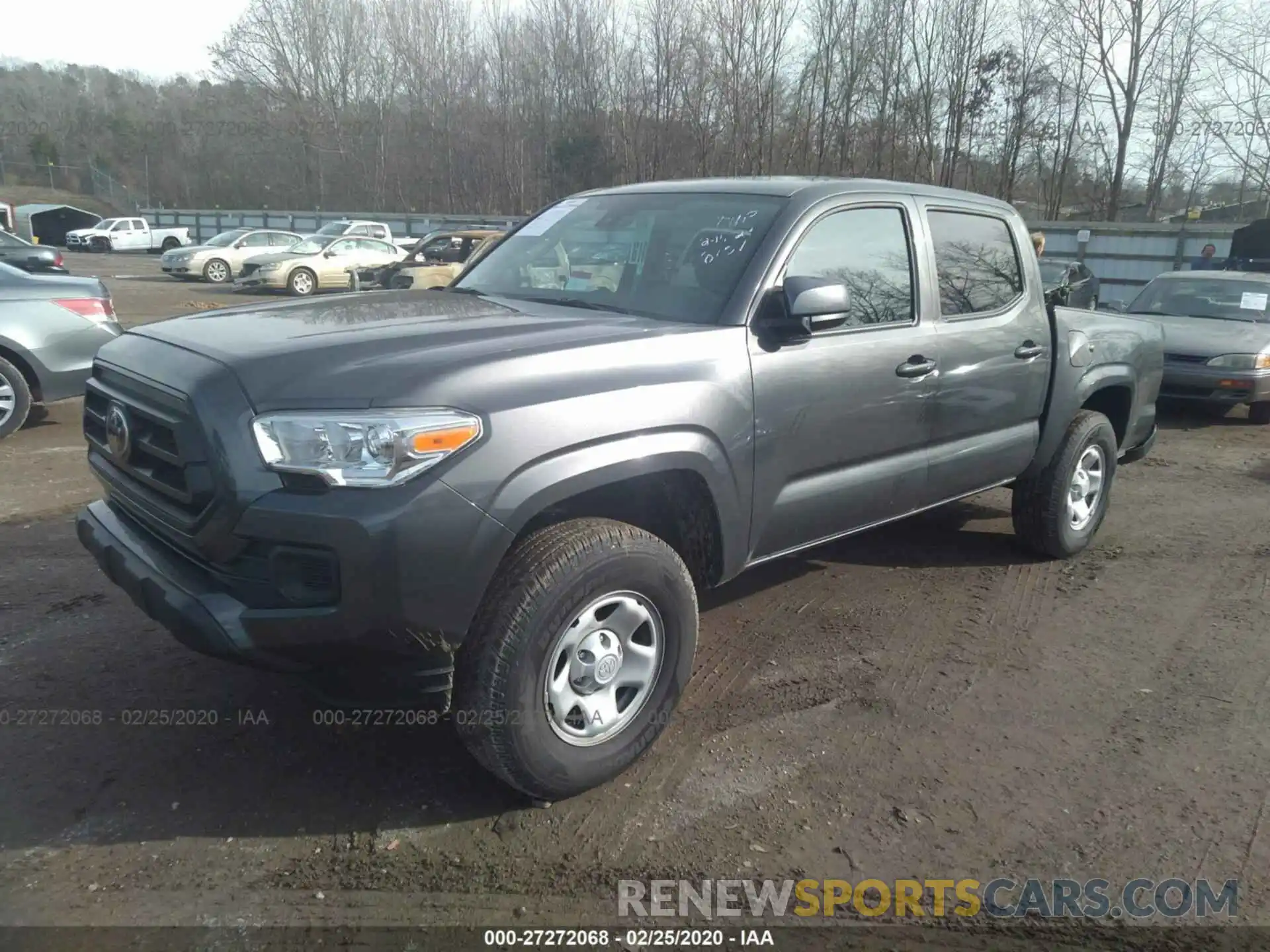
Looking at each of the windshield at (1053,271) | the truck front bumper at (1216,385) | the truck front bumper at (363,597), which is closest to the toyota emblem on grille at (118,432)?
the truck front bumper at (363,597)

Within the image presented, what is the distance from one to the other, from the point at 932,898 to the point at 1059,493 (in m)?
2.97

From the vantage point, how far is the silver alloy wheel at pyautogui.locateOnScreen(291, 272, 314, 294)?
23.0 meters

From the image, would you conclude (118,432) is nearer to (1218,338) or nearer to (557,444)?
(557,444)

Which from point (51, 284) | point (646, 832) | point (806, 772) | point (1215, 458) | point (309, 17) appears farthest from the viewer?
point (309, 17)

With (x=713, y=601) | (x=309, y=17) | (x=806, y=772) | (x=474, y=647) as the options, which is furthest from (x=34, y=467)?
(x=309, y=17)

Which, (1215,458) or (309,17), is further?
(309,17)

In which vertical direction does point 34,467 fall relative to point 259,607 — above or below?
below

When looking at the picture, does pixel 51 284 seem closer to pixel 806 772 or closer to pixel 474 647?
pixel 474 647

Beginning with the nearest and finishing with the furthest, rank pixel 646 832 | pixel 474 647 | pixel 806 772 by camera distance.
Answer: pixel 474 647
pixel 646 832
pixel 806 772

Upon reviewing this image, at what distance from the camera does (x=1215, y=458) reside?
8.20 m

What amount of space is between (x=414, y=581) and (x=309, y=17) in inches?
2426

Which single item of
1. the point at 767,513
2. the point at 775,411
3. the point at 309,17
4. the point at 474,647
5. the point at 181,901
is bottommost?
the point at 181,901

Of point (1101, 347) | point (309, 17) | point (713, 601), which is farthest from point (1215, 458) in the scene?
point (309, 17)

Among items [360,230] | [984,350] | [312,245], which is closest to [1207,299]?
[984,350]
